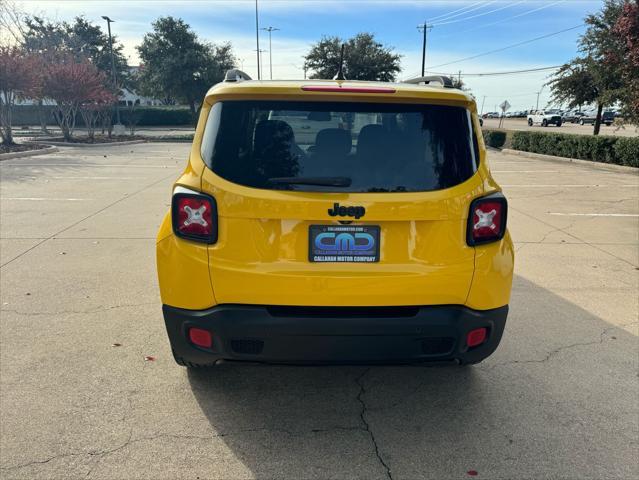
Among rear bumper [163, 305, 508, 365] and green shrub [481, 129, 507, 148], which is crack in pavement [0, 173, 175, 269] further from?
green shrub [481, 129, 507, 148]

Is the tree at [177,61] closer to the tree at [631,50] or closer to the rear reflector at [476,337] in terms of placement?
the tree at [631,50]

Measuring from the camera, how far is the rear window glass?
243 cm

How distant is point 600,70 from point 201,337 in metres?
21.6

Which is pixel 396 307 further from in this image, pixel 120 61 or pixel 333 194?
pixel 120 61

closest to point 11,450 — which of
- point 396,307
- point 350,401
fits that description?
point 350,401

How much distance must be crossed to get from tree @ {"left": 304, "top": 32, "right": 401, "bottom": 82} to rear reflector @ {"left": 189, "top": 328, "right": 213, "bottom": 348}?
49757 mm

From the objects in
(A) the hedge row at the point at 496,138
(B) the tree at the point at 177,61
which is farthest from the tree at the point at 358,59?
(A) the hedge row at the point at 496,138

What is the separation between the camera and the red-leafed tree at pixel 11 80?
20953 millimetres

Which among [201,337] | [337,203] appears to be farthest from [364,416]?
[337,203]

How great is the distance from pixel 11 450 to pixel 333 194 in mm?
2143

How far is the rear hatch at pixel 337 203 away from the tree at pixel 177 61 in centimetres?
4570

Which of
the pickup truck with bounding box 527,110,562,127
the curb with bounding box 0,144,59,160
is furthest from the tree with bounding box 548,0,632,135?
the pickup truck with bounding box 527,110,562,127

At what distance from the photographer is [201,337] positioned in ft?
8.29

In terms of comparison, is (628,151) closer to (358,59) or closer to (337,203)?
(337,203)
